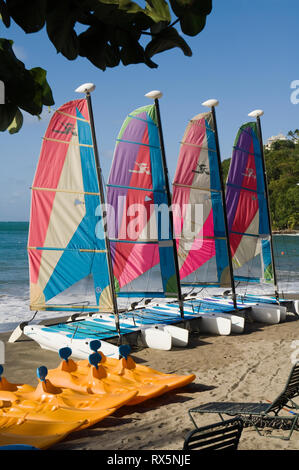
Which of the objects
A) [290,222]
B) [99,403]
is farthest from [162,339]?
[290,222]

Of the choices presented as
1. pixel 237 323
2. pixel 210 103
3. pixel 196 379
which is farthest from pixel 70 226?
pixel 210 103

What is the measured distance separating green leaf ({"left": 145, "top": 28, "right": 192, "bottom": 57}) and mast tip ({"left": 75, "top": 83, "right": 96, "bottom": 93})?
9942 mm

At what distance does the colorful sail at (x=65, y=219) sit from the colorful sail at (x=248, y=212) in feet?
19.9

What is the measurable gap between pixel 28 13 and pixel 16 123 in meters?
0.49

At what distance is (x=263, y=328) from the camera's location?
45.6 ft

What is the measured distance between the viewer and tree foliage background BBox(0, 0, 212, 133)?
4.68 ft

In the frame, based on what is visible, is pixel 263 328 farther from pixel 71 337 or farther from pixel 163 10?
pixel 163 10

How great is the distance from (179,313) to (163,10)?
12.1 metres

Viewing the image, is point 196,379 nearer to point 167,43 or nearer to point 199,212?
point 199,212

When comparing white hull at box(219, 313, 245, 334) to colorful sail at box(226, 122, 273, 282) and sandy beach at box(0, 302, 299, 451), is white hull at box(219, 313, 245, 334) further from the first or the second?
colorful sail at box(226, 122, 273, 282)

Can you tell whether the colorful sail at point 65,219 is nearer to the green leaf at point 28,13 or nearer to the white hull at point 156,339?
the white hull at point 156,339

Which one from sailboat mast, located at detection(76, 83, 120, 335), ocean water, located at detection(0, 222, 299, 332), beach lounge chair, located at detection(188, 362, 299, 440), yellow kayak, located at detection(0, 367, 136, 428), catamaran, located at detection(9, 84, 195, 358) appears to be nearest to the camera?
beach lounge chair, located at detection(188, 362, 299, 440)

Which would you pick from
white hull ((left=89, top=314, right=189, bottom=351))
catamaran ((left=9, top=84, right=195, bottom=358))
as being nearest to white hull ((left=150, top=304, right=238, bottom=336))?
white hull ((left=89, top=314, right=189, bottom=351))

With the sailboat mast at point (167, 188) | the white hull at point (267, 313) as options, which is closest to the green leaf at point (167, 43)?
the sailboat mast at point (167, 188)
